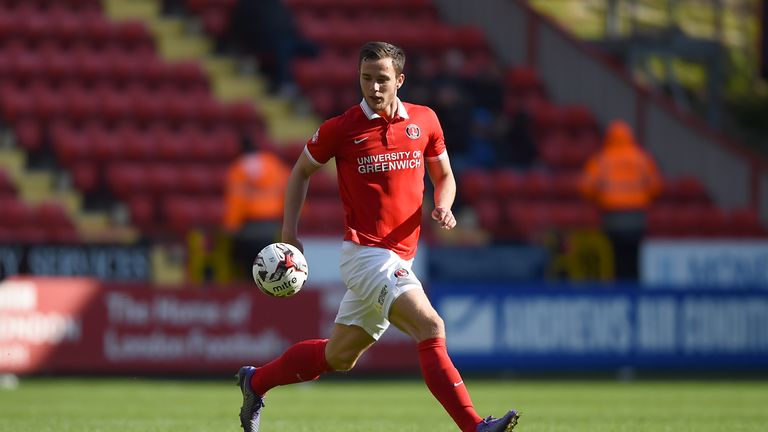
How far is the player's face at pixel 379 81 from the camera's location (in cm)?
686

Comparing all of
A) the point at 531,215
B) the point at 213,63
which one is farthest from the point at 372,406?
the point at 213,63

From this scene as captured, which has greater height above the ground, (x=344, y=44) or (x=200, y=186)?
(x=344, y=44)

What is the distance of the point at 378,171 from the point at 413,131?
29 cm

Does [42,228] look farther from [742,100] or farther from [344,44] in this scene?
[742,100]

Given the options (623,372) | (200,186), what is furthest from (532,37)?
(623,372)

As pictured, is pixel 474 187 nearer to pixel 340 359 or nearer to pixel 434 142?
pixel 434 142

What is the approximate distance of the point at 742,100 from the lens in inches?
1081

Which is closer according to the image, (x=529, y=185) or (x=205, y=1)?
(x=529, y=185)

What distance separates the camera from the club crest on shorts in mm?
7035

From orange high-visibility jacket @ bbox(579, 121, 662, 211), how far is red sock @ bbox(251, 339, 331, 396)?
9393 mm

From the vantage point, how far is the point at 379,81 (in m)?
6.89

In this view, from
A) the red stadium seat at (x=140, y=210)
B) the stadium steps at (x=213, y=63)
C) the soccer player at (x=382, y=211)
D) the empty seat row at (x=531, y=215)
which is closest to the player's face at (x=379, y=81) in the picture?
the soccer player at (x=382, y=211)

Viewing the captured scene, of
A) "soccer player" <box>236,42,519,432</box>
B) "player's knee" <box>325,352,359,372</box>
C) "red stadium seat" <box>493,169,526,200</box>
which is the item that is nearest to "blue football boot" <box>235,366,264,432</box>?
"soccer player" <box>236,42,519,432</box>

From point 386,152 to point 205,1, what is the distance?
14.9 metres
